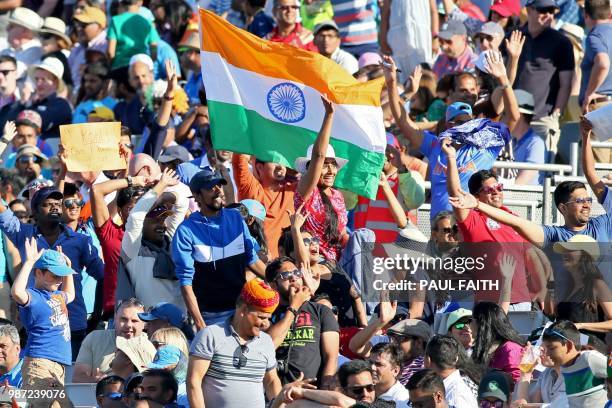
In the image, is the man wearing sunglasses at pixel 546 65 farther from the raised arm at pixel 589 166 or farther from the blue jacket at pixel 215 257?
→ the blue jacket at pixel 215 257

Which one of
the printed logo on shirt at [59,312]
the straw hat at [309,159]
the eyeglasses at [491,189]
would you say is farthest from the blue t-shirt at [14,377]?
the eyeglasses at [491,189]

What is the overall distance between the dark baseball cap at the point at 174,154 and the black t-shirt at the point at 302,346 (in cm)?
320

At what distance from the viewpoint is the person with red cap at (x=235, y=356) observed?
10.6 m

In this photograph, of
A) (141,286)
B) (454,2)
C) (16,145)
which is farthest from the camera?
(454,2)

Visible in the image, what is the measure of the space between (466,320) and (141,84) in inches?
243

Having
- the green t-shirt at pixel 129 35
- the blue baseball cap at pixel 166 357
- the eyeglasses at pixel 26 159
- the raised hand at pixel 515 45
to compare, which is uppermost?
the green t-shirt at pixel 129 35

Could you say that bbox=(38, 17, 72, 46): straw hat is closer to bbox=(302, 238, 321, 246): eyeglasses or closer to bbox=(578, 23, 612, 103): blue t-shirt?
bbox=(578, 23, 612, 103): blue t-shirt

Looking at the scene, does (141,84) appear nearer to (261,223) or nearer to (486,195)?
(261,223)

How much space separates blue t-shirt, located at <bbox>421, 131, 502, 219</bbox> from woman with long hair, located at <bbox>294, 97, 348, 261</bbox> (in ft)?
2.45


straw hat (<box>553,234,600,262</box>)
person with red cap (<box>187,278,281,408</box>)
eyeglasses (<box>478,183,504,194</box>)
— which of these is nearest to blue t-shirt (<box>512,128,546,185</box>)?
eyeglasses (<box>478,183,504,194</box>)

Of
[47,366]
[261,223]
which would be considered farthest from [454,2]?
[47,366]

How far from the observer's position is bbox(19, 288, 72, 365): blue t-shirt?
40.3 feet

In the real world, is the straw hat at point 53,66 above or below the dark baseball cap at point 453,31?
below

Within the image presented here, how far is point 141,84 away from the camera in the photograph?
17.2 meters
